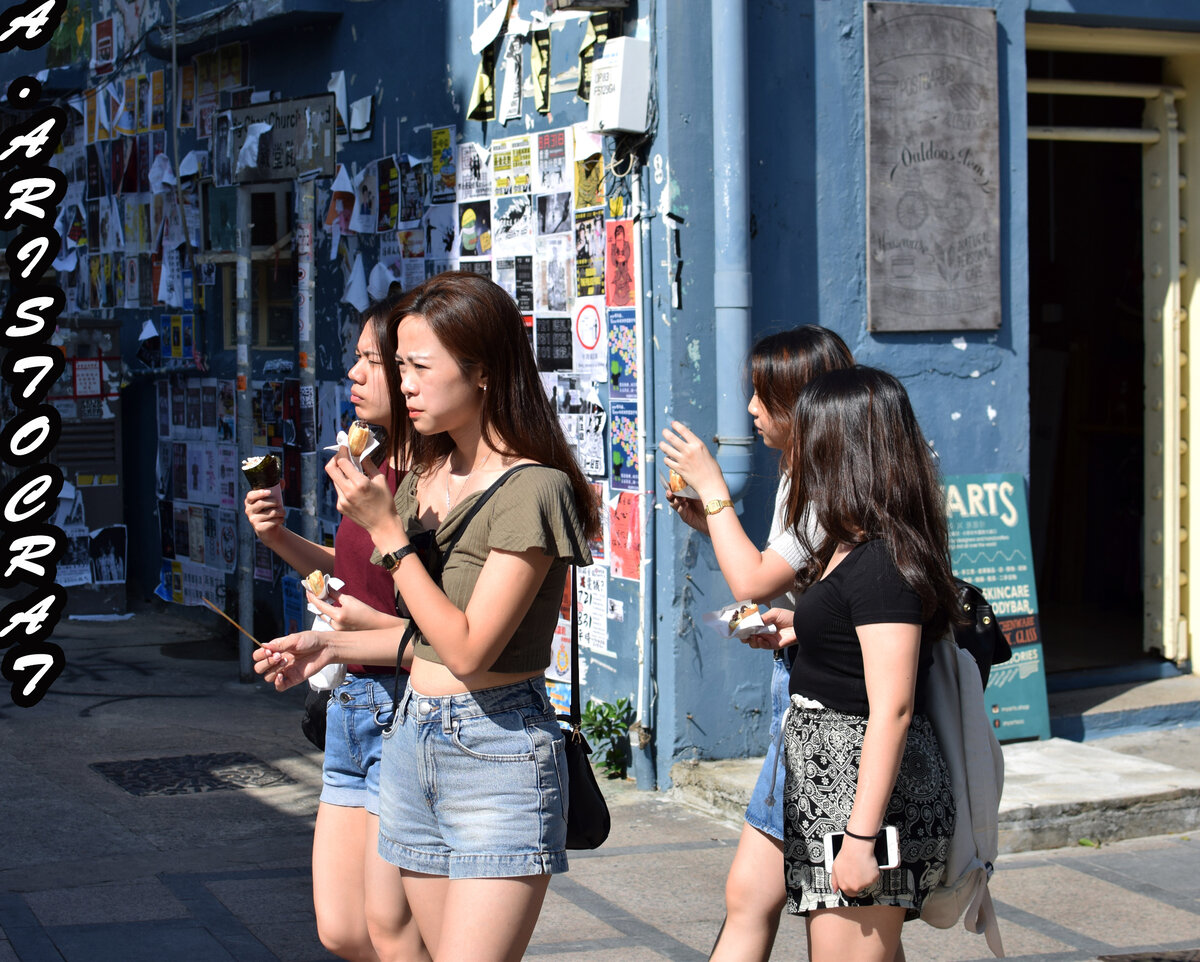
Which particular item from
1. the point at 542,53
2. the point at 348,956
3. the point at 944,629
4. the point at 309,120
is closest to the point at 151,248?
the point at 309,120

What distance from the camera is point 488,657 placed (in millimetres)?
2754

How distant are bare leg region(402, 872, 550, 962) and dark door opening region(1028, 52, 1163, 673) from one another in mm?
7823

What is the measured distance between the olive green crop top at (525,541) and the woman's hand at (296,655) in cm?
21

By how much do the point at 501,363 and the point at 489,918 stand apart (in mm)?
1070

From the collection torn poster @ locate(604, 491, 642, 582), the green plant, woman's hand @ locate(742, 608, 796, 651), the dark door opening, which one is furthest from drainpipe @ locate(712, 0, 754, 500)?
the dark door opening

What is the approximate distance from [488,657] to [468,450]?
47 centimetres

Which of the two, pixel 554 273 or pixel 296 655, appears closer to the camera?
pixel 296 655

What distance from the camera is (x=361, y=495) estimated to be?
2742mm

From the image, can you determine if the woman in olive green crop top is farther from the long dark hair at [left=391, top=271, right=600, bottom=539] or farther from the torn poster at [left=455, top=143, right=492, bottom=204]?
the torn poster at [left=455, top=143, right=492, bottom=204]

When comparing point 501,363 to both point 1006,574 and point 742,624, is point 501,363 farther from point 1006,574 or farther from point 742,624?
point 1006,574

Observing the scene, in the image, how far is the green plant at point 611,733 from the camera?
6.35m

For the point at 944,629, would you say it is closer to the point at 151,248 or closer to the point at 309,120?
the point at 309,120

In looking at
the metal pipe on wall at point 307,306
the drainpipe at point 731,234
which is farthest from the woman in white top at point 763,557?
the metal pipe on wall at point 307,306

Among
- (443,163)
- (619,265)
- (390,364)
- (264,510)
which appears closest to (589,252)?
(619,265)
